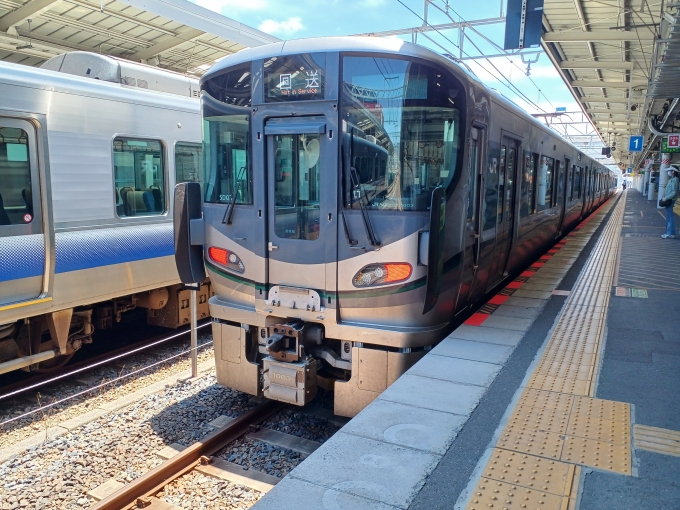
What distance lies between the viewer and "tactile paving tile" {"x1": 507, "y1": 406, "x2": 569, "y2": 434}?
342cm

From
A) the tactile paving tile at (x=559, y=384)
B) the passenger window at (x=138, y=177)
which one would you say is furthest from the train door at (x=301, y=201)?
the passenger window at (x=138, y=177)

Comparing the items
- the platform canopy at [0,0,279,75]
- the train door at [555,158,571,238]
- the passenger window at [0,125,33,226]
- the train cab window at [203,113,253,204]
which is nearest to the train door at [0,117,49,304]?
the passenger window at [0,125,33,226]

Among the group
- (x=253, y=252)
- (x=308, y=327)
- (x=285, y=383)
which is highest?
(x=253, y=252)

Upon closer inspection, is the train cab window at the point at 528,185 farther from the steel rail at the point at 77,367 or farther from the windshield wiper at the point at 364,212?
the steel rail at the point at 77,367

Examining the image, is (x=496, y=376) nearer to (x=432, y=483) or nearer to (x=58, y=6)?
(x=432, y=483)

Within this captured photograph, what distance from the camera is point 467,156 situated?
4.78m

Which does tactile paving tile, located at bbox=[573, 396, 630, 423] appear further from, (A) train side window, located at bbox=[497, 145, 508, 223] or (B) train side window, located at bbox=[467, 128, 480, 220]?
(A) train side window, located at bbox=[497, 145, 508, 223]

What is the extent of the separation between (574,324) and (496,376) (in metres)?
1.96

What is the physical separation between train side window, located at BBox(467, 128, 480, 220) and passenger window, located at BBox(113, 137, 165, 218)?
408cm

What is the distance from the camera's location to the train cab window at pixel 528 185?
7819 millimetres

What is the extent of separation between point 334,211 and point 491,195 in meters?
2.24

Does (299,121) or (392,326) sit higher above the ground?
(299,121)

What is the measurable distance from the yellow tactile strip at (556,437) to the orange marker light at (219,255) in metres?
2.77

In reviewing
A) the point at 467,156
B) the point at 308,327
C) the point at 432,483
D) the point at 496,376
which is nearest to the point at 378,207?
the point at 467,156
